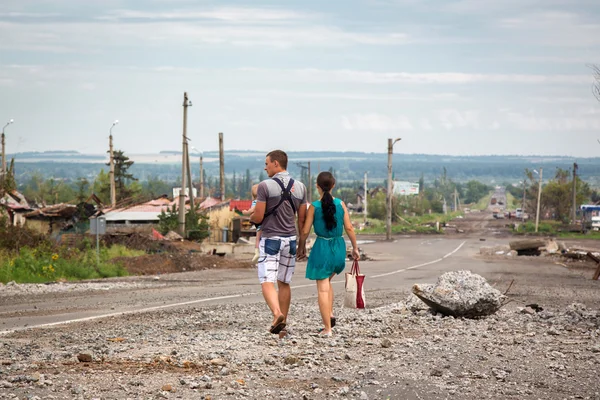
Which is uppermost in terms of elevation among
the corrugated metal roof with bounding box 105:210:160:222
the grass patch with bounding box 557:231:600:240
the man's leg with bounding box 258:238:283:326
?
the man's leg with bounding box 258:238:283:326

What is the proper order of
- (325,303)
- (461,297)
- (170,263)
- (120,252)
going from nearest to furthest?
1. (325,303)
2. (461,297)
3. (170,263)
4. (120,252)

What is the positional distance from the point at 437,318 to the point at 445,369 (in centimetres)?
473

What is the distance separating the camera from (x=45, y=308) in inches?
658

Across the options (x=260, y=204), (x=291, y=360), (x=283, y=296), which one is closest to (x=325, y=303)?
(x=283, y=296)

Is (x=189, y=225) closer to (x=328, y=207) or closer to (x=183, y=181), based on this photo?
(x=183, y=181)

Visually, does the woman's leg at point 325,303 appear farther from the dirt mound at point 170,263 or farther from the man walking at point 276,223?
the dirt mound at point 170,263

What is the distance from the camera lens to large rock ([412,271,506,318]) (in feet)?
47.7

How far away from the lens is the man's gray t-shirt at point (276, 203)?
11.7m

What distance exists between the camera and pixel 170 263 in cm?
3381

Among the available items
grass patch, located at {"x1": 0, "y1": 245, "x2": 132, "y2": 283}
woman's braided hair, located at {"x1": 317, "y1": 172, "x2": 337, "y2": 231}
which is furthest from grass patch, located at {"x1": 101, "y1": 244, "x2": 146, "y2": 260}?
woman's braided hair, located at {"x1": 317, "y1": 172, "x2": 337, "y2": 231}

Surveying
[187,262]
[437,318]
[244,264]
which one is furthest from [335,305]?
[244,264]

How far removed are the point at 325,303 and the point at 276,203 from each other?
4.72 feet

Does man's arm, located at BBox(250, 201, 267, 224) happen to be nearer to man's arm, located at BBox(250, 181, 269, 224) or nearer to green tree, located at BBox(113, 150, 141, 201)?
man's arm, located at BBox(250, 181, 269, 224)

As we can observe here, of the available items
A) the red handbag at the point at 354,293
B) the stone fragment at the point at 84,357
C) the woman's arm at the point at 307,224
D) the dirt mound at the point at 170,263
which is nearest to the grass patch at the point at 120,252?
the dirt mound at the point at 170,263
